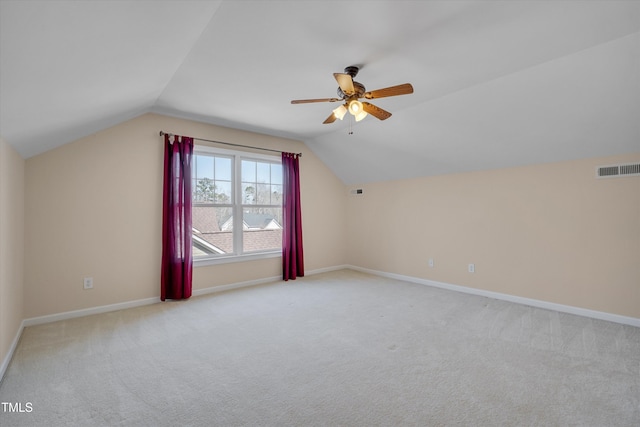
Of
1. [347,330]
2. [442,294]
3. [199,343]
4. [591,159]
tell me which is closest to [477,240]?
[442,294]

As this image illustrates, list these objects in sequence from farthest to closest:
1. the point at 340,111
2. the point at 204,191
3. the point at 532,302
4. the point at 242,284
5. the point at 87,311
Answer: the point at 242,284
the point at 204,191
the point at 532,302
the point at 87,311
the point at 340,111

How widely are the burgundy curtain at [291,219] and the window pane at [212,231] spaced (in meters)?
0.92

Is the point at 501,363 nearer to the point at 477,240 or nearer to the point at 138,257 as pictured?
the point at 477,240

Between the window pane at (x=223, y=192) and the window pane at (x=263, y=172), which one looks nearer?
the window pane at (x=223, y=192)

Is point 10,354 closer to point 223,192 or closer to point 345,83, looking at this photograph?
point 223,192

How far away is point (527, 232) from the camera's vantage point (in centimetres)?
365

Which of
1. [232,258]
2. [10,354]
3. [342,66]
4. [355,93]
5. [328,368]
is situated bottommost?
[328,368]

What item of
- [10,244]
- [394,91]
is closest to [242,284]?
[10,244]

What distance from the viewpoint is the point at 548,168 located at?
137 inches

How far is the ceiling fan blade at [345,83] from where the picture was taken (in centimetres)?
218

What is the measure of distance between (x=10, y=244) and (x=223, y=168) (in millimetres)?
2551

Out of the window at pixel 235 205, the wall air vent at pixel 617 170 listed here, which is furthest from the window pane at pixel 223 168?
the wall air vent at pixel 617 170

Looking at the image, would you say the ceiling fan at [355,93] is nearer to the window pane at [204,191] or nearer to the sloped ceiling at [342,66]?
the sloped ceiling at [342,66]

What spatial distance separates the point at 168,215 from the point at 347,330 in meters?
2.70
